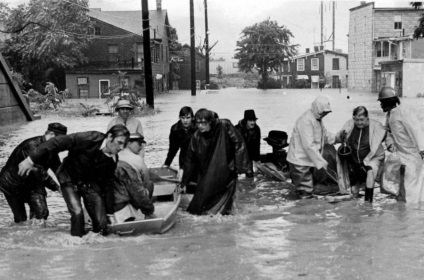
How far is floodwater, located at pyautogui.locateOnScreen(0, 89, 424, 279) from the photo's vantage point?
7.45 metres

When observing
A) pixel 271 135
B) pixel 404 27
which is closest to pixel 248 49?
pixel 404 27

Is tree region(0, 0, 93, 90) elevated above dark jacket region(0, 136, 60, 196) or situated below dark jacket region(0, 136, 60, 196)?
above

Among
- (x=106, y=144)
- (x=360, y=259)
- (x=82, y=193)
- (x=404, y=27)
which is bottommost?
(x=360, y=259)

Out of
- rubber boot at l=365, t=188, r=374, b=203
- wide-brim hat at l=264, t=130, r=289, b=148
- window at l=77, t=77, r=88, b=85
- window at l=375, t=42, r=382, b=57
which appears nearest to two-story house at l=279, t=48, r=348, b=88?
window at l=375, t=42, r=382, b=57

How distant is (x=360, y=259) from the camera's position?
7883mm

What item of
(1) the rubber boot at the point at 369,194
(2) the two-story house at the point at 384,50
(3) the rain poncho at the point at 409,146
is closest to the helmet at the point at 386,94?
(3) the rain poncho at the point at 409,146

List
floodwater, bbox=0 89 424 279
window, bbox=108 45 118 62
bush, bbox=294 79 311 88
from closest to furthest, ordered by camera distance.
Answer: floodwater, bbox=0 89 424 279, window, bbox=108 45 118 62, bush, bbox=294 79 311 88

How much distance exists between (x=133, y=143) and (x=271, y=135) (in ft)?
19.6

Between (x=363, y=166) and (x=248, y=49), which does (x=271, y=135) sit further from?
(x=248, y=49)

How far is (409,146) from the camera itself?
35.2 ft

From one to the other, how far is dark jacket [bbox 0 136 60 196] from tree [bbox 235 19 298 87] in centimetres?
8220

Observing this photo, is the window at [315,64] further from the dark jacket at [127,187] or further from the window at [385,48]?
the dark jacket at [127,187]

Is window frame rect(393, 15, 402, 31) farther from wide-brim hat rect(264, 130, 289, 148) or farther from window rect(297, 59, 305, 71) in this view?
wide-brim hat rect(264, 130, 289, 148)

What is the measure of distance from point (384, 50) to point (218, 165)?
5814 centimetres
